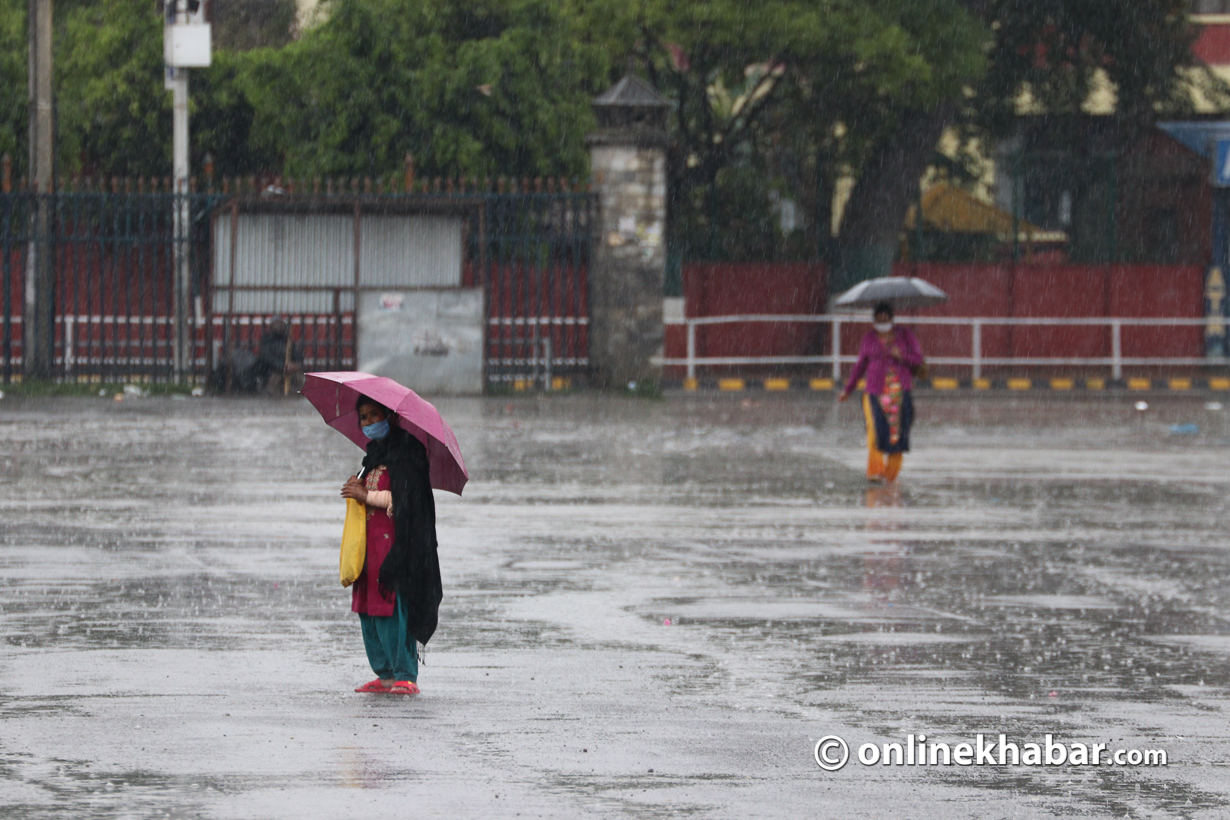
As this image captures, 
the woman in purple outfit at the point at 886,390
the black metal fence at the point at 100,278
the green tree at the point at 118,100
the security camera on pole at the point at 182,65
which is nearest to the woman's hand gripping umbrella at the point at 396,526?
the woman in purple outfit at the point at 886,390

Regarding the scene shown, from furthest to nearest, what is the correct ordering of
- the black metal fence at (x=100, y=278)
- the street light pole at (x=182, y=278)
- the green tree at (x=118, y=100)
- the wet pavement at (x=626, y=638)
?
the green tree at (x=118, y=100), the street light pole at (x=182, y=278), the black metal fence at (x=100, y=278), the wet pavement at (x=626, y=638)

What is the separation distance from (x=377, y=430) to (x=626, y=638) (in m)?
1.88

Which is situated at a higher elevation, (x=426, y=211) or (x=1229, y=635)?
(x=426, y=211)

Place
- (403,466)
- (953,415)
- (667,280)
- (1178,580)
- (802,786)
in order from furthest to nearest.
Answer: (667,280) < (953,415) < (1178,580) < (403,466) < (802,786)

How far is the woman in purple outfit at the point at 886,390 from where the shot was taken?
48.8 ft

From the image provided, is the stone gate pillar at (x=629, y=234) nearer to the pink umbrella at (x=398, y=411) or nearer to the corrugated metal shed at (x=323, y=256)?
the corrugated metal shed at (x=323, y=256)

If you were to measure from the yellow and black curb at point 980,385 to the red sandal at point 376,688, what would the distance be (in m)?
18.1

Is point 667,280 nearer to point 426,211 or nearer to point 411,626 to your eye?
point 426,211

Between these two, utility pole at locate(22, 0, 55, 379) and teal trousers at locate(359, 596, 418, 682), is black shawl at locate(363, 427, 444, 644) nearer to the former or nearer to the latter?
teal trousers at locate(359, 596, 418, 682)

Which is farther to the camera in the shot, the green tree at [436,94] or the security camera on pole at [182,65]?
the green tree at [436,94]

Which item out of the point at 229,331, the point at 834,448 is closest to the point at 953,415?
the point at 834,448

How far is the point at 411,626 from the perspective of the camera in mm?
7137

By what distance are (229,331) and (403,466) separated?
54.7 feet

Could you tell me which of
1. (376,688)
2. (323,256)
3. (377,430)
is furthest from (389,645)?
(323,256)
